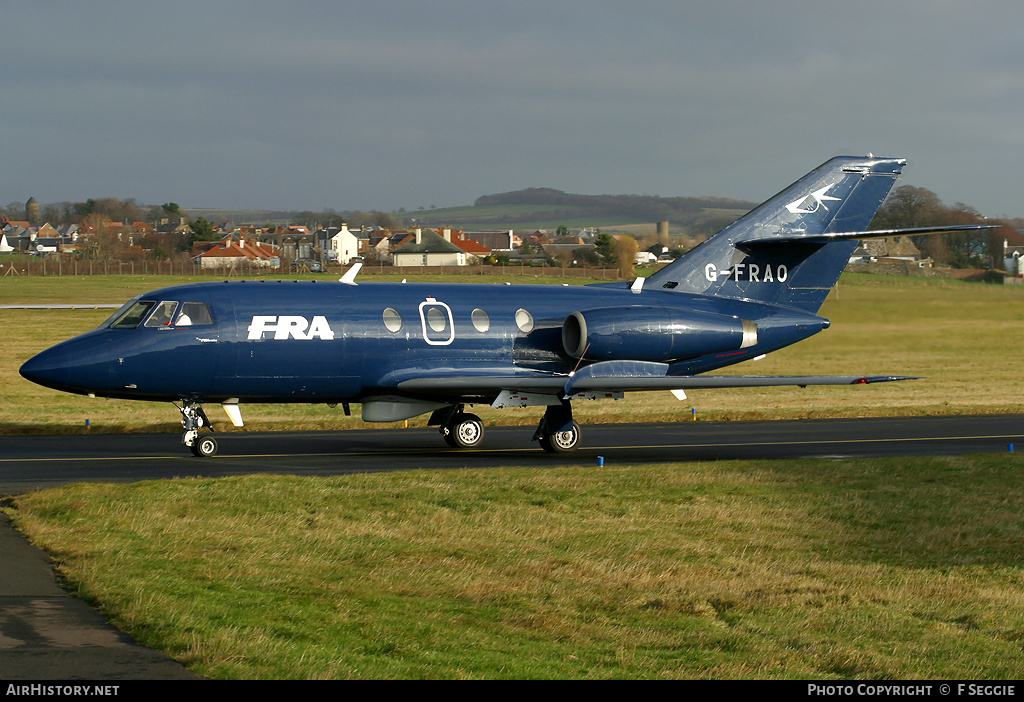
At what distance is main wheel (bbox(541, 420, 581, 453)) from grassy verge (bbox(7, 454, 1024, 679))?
442 centimetres

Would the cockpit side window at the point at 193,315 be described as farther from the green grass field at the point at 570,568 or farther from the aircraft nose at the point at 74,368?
the green grass field at the point at 570,568

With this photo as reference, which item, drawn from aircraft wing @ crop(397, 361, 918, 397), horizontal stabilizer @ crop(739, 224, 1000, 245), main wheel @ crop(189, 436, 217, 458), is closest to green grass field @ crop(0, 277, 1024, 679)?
aircraft wing @ crop(397, 361, 918, 397)

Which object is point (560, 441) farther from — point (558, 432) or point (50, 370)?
point (50, 370)

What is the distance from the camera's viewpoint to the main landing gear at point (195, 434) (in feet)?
71.6

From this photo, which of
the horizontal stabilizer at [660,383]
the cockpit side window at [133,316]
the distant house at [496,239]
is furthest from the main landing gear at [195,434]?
the distant house at [496,239]

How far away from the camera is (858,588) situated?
40.2 ft

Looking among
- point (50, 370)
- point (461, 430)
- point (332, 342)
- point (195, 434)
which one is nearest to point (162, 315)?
point (50, 370)

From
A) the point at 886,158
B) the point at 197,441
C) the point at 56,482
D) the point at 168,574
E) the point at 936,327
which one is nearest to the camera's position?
the point at 168,574

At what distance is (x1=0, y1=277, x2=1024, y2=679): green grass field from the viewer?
9609 mm

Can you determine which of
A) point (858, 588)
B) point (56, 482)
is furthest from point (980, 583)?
point (56, 482)

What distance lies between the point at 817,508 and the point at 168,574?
9.35 meters

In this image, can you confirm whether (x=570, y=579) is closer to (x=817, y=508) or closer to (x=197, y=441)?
(x=817, y=508)

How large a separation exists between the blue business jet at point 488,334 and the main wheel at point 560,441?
0.03 metres

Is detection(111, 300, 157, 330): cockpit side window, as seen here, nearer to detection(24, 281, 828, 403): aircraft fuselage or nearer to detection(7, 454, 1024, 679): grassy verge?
detection(24, 281, 828, 403): aircraft fuselage
